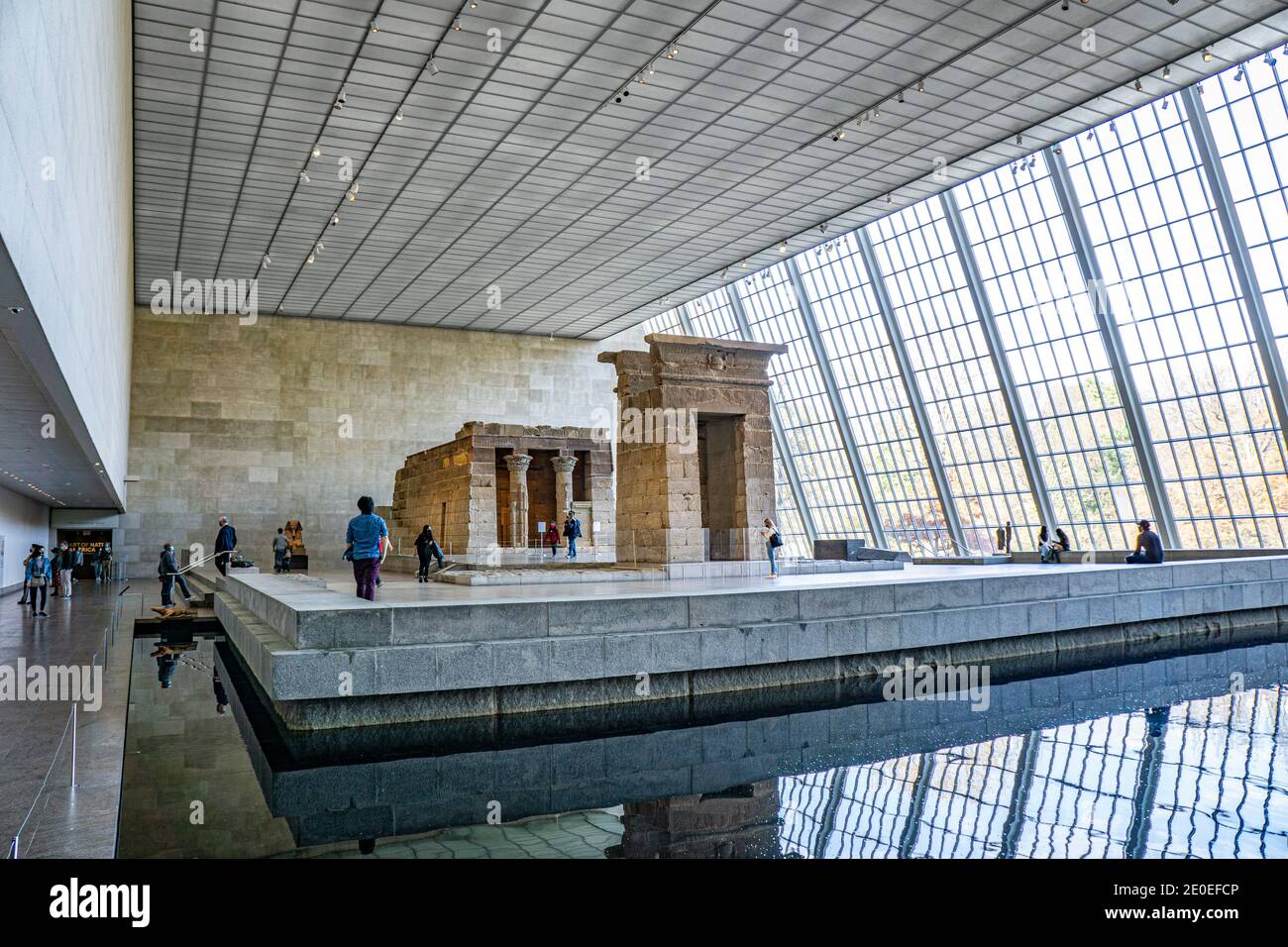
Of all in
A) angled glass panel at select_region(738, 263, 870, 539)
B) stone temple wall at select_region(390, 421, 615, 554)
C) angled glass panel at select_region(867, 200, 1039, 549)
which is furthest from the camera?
angled glass panel at select_region(738, 263, 870, 539)

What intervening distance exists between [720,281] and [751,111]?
14057 mm

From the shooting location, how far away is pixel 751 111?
2102cm

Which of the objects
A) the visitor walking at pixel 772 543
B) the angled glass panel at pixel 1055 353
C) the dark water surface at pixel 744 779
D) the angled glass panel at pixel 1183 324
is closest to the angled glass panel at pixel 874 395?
the angled glass panel at pixel 1055 353

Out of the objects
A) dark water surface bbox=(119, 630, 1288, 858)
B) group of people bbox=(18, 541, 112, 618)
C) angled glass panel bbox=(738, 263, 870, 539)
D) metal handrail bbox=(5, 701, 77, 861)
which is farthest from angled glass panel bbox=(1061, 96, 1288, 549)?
group of people bbox=(18, 541, 112, 618)

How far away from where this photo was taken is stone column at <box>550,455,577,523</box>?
99.3 ft

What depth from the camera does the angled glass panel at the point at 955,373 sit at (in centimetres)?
2792

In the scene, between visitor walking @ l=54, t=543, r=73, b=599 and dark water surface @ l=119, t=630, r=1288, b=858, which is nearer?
dark water surface @ l=119, t=630, r=1288, b=858

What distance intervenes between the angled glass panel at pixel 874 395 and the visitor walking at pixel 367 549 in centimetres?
2302

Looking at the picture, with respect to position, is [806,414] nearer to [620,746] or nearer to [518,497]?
[518,497]

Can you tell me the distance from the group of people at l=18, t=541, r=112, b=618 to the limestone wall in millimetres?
1272

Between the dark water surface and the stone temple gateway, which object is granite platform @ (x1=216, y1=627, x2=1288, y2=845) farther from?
the stone temple gateway

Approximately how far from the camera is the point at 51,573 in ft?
94.3

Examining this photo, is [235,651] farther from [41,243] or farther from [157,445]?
[157,445]
